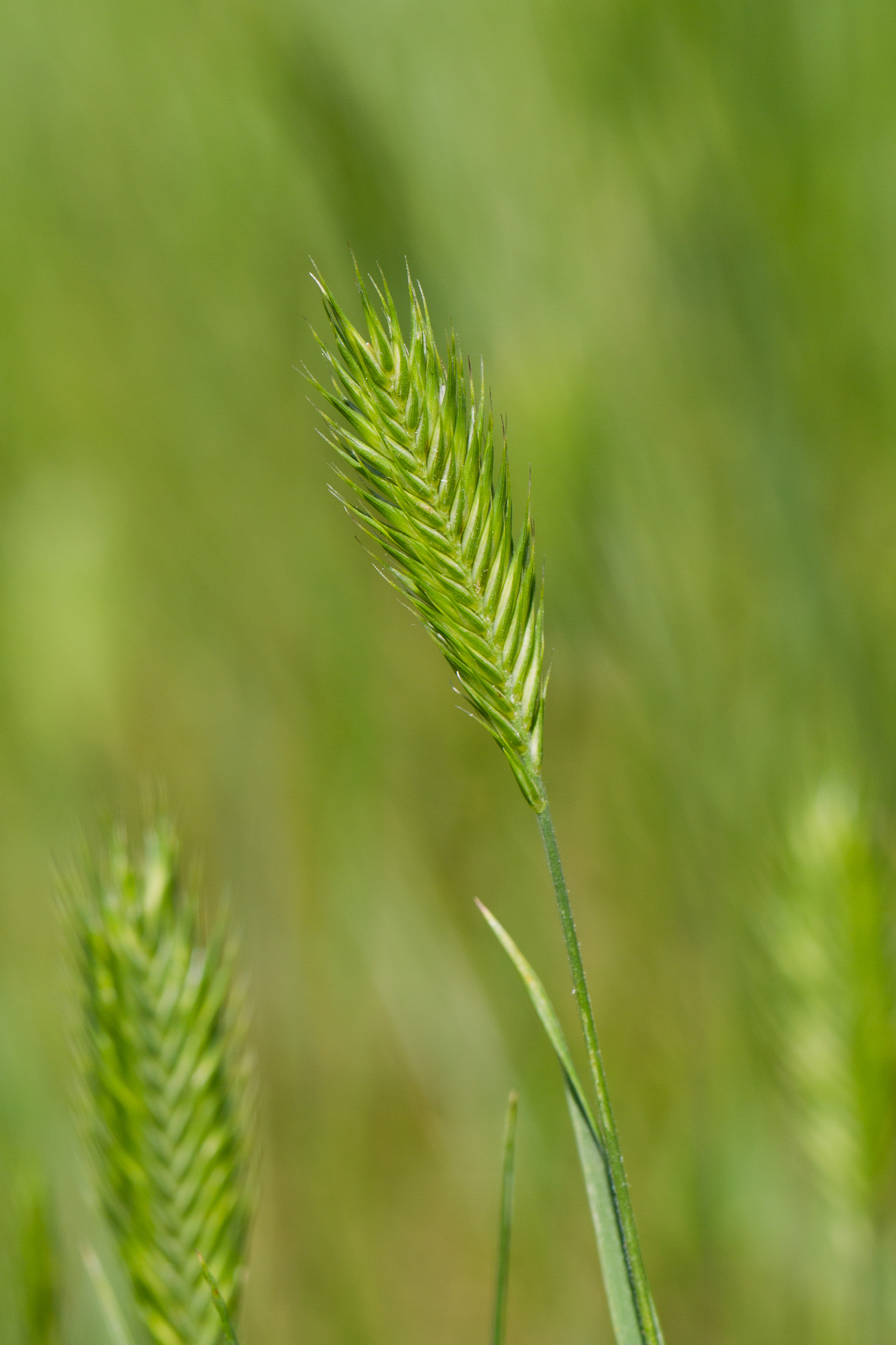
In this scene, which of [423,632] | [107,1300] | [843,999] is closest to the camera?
[107,1300]

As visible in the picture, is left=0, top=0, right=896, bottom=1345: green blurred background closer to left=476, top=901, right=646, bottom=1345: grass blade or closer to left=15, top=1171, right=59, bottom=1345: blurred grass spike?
left=15, top=1171, right=59, bottom=1345: blurred grass spike

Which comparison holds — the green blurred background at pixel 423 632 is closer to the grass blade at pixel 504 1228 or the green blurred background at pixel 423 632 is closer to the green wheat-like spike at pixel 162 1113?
the green wheat-like spike at pixel 162 1113

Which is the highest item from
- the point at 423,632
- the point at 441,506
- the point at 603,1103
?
the point at 423,632

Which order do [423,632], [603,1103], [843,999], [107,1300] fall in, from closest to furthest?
[603,1103], [107,1300], [843,999], [423,632]

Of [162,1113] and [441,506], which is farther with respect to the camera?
[162,1113]

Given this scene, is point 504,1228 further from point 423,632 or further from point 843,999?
point 423,632

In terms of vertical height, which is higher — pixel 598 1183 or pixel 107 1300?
pixel 598 1183

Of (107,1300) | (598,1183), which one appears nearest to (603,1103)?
(598,1183)

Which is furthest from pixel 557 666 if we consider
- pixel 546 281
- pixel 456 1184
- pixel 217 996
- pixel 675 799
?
pixel 217 996
